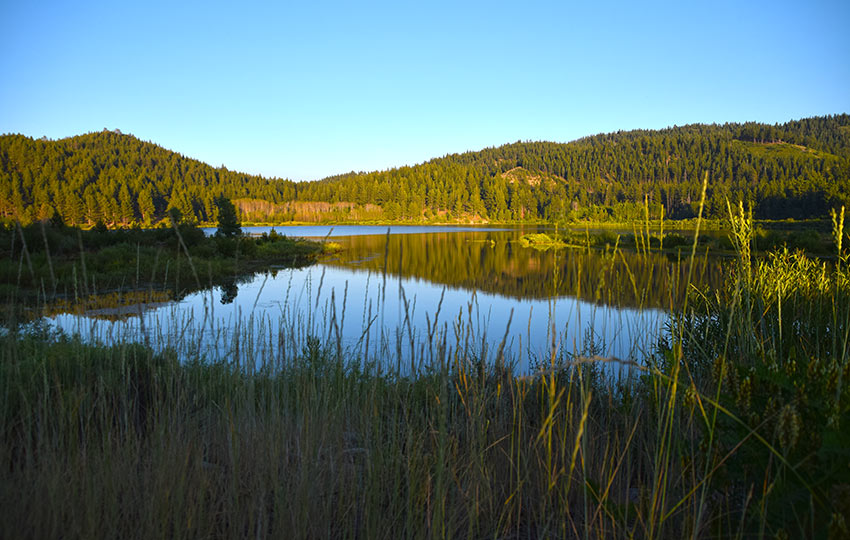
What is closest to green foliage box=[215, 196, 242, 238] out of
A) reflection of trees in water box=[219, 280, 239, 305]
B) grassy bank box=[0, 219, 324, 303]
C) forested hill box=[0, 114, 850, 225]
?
grassy bank box=[0, 219, 324, 303]

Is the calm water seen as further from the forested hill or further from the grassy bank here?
the forested hill

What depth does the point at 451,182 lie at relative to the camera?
11444 centimetres

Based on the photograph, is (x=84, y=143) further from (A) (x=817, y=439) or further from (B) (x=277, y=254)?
(A) (x=817, y=439)

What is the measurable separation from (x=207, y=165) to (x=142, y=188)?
5091 centimetres

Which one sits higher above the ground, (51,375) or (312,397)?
(312,397)

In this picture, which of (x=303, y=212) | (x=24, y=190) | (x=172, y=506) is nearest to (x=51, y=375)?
(x=172, y=506)

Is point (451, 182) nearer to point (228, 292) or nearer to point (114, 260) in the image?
point (114, 260)

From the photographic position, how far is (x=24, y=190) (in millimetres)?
77562

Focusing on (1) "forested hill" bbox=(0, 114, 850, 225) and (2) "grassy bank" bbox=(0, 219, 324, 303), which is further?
(1) "forested hill" bbox=(0, 114, 850, 225)

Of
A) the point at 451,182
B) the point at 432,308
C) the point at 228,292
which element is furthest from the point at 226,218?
the point at 451,182

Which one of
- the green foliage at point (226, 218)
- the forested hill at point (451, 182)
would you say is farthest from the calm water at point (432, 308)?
the forested hill at point (451, 182)

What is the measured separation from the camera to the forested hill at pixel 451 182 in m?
75.7

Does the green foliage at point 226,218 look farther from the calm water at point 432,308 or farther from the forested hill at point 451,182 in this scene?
the forested hill at point 451,182

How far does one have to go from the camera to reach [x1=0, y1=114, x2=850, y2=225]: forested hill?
7566 centimetres
